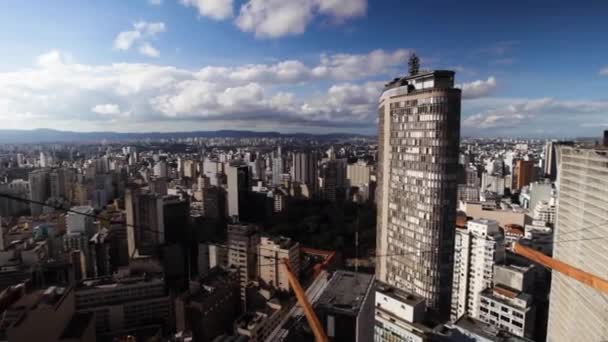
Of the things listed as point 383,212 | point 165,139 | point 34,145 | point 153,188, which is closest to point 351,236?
point 383,212

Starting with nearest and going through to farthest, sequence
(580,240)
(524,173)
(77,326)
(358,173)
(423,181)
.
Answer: (77,326), (580,240), (423,181), (524,173), (358,173)

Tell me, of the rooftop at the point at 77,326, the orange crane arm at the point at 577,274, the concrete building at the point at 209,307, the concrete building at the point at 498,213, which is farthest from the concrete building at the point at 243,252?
the concrete building at the point at 498,213

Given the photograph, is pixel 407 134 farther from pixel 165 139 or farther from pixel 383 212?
pixel 165 139

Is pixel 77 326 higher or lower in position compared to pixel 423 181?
lower

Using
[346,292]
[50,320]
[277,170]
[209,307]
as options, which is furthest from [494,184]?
[50,320]

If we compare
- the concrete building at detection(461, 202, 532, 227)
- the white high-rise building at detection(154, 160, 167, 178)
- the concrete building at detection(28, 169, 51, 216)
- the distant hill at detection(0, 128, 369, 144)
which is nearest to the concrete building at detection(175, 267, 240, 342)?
the concrete building at detection(28, 169, 51, 216)

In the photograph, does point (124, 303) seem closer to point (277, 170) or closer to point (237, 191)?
point (237, 191)

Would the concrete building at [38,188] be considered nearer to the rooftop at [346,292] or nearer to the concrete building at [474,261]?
the rooftop at [346,292]
